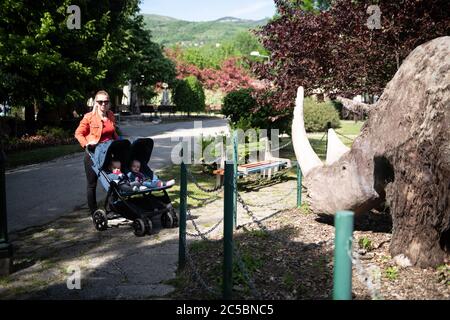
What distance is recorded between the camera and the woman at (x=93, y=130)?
7.13 meters

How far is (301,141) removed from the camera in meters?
5.15

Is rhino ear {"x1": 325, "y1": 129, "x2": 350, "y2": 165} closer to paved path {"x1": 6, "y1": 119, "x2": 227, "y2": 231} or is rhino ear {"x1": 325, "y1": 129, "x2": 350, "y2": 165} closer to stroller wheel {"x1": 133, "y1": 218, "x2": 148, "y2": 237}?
stroller wheel {"x1": 133, "y1": 218, "x2": 148, "y2": 237}

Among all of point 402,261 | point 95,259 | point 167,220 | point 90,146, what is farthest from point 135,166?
point 402,261

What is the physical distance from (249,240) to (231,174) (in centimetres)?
218

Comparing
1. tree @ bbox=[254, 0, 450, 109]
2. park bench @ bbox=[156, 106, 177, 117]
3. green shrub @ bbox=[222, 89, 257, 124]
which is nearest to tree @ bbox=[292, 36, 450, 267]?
tree @ bbox=[254, 0, 450, 109]

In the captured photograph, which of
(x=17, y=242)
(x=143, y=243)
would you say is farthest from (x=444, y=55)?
(x=17, y=242)

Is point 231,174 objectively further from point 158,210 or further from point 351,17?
point 351,17

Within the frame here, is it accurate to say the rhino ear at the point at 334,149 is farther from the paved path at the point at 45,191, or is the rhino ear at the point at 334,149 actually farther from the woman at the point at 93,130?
the paved path at the point at 45,191

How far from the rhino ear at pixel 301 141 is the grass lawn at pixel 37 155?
1046cm

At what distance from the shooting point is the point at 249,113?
14.4 meters

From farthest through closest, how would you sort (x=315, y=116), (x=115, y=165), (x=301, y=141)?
(x=315, y=116), (x=115, y=165), (x=301, y=141)

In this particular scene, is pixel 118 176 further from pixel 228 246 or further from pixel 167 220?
pixel 228 246

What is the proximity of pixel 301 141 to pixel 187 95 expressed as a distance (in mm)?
40967

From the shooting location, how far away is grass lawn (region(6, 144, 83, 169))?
14.0 metres
